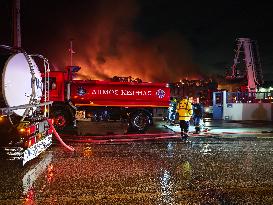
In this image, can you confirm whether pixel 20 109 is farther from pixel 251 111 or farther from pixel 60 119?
pixel 251 111

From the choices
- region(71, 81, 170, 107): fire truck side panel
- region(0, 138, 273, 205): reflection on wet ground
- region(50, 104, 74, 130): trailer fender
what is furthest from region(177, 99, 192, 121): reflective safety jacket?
region(50, 104, 74, 130): trailer fender

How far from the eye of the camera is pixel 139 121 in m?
16.6

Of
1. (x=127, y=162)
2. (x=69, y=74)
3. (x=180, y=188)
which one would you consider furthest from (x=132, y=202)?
(x=69, y=74)

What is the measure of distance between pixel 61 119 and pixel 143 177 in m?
9.81

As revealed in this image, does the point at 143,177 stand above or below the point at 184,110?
below

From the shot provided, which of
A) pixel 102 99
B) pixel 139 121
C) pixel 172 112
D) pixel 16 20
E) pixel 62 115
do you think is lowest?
pixel 139 121

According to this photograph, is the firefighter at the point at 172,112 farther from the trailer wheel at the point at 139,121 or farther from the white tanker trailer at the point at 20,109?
the white tanker trailer at the point at 20,109

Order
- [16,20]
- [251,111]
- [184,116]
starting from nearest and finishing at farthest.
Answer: [184,116] < [16,20] < [251,111]

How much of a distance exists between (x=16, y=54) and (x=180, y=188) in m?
4.34

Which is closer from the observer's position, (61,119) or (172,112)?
(61,119)

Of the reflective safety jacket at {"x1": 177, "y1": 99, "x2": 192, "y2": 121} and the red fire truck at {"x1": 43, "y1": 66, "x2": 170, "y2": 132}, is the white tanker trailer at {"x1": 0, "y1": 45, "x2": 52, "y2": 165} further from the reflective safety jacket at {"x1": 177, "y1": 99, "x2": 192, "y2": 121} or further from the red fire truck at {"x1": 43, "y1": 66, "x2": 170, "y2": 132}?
the red fire truck at {"x1": 43, "y1": 66, "x2": 170, "y2": 132}

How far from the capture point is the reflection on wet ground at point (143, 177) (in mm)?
5684

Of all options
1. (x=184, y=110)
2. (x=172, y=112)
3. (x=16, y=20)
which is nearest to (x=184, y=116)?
(x=184, y=110)

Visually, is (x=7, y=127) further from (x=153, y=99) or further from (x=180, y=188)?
(x=153, y=99)
